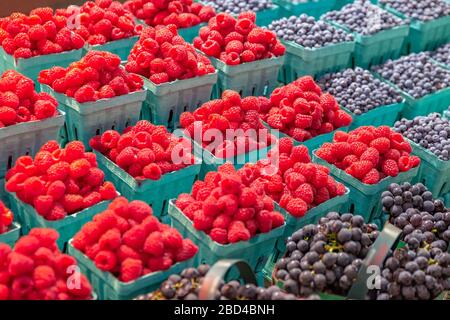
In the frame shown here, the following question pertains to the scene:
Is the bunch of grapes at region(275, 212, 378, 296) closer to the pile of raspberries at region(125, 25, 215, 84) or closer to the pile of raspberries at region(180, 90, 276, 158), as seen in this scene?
the pile of raspberries at region(180, 90, 276, 158)

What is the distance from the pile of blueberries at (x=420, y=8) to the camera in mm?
4449

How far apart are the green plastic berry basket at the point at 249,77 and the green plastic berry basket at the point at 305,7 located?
1045 millimetres

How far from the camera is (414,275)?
2.08m

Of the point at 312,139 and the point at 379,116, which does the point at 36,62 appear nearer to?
the point at 312,139

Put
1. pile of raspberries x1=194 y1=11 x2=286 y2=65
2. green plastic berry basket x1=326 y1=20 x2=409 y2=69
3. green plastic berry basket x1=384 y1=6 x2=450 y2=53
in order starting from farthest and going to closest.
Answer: green plastic berry basket x1=384 y1=6 x2=450 y2=53 → green plastic berry basket x1=326 y1=20 x2=409 y2=69 → pile of raspberries x1=194 y1=11 x2=286 y2=65

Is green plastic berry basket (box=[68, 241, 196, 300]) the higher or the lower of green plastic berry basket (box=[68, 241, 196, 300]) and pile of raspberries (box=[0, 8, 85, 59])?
the lower

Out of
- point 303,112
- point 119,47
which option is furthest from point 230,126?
point 119,47

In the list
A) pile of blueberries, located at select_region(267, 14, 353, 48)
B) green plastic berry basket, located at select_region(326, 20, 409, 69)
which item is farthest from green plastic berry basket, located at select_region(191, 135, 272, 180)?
green plastic berry basket, located at select_region(326, 20, 409, 69)

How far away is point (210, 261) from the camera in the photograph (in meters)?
2.28

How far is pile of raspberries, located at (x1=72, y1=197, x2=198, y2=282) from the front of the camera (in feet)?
6.56

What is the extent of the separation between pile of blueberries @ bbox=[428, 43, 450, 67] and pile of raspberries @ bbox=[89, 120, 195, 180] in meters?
2.26

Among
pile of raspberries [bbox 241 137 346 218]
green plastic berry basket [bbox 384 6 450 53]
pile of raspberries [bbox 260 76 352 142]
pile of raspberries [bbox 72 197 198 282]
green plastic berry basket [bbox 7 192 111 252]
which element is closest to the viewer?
pile of raspberries [bbox 72 197 198 282]
